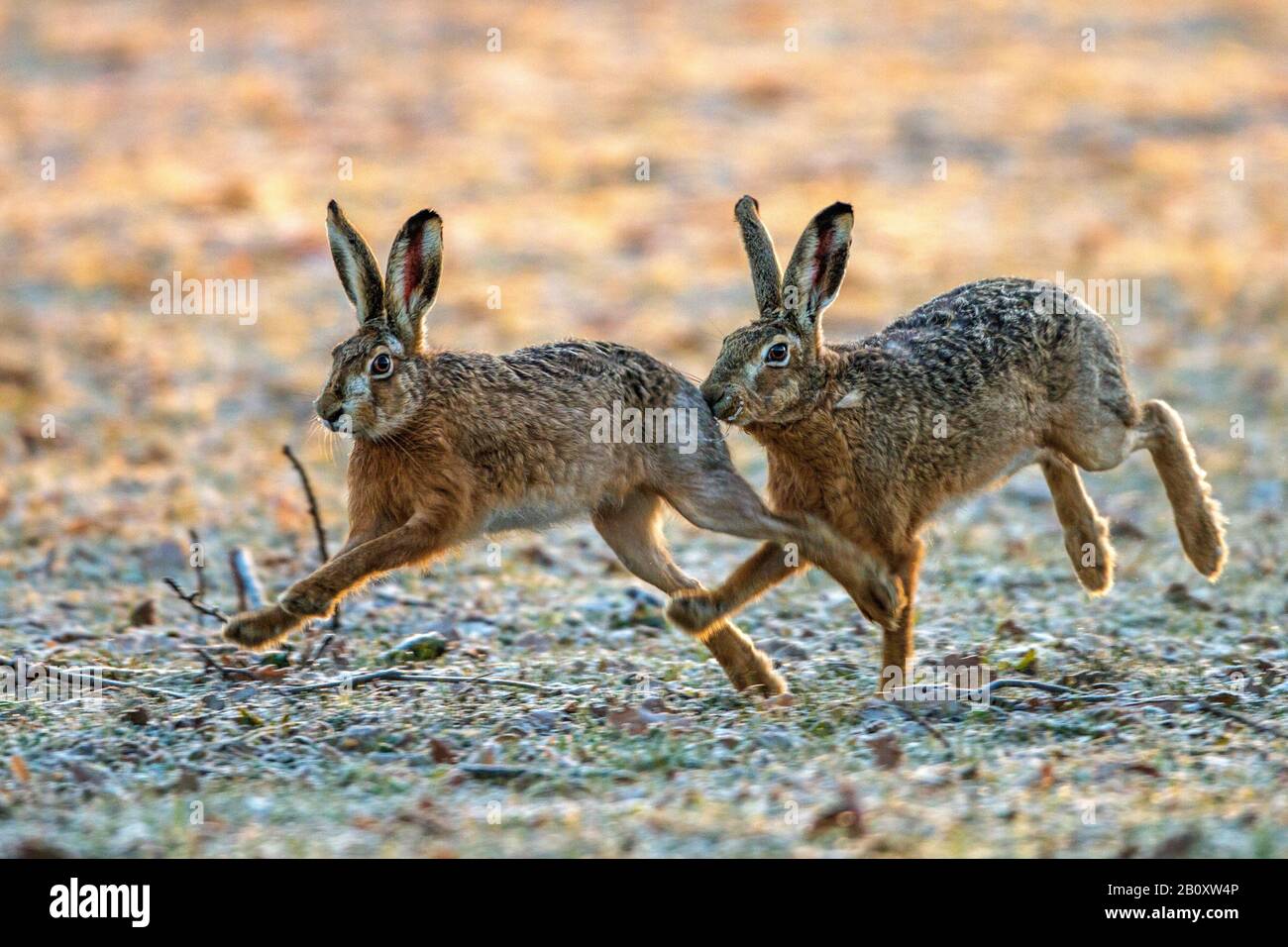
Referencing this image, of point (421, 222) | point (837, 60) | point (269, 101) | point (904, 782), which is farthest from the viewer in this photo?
point (837, 60)

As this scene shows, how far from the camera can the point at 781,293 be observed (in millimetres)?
7152

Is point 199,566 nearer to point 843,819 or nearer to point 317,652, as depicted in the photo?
point 317,652

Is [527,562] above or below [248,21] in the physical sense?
below

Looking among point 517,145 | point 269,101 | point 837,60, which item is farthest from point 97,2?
point 837,60

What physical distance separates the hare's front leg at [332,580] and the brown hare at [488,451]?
0.03ft

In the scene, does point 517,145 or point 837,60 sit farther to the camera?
point 837,60

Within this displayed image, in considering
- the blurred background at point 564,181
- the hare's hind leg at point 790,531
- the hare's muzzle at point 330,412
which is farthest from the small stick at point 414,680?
the blurred background at point 564,181

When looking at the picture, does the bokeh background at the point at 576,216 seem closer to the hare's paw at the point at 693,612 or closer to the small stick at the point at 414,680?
the hare's paw at the point at 693,612

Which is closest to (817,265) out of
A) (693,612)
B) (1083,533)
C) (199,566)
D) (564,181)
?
(693,612)

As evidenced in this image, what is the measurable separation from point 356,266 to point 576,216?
33.6 ft

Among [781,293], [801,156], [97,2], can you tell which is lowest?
[781,293]

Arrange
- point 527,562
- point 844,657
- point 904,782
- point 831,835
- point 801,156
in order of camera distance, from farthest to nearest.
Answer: point 801,156, point 527,562, point 844,657, point 904,782, point 831,835

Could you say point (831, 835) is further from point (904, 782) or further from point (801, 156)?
point (801, 156)

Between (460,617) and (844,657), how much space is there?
1858 mm
